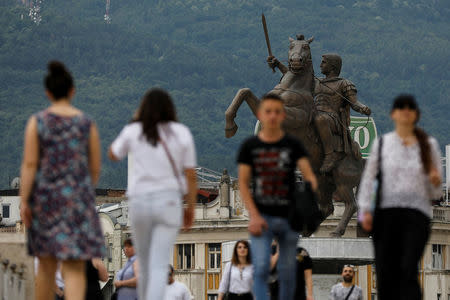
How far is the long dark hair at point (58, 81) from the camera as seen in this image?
1308 centimetres

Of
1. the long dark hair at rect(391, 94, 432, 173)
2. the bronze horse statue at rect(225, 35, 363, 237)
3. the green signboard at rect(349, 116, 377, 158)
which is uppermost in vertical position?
the green signboard at rect(349, 116, 377, 158)

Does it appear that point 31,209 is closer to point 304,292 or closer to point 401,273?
point 401,273

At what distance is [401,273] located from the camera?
45.7 feet

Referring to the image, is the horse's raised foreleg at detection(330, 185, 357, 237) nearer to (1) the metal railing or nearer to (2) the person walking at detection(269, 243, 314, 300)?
(2) the person walking at detection(269, 243, 314, 300)

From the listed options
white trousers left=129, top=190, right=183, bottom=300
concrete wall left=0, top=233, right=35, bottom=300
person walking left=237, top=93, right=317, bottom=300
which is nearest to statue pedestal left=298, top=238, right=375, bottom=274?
concrete wall left=0, top=233, right=35, bottom=300

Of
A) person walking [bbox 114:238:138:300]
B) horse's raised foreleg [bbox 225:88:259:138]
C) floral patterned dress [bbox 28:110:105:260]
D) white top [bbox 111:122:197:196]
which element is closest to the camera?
floral patterned dress [bbox 28:110:105:260]

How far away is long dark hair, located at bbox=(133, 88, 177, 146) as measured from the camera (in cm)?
1388

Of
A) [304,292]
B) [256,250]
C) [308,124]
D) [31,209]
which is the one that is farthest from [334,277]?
[31,209]

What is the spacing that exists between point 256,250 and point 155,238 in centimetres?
119

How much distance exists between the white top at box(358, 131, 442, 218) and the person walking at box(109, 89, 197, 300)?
62.2 inches

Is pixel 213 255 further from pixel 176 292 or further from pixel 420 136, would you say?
pixel 420 136

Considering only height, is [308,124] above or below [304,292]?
above

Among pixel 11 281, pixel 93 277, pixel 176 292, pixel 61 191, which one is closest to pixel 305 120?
pixel 176 292

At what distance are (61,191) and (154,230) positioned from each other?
116 cm
